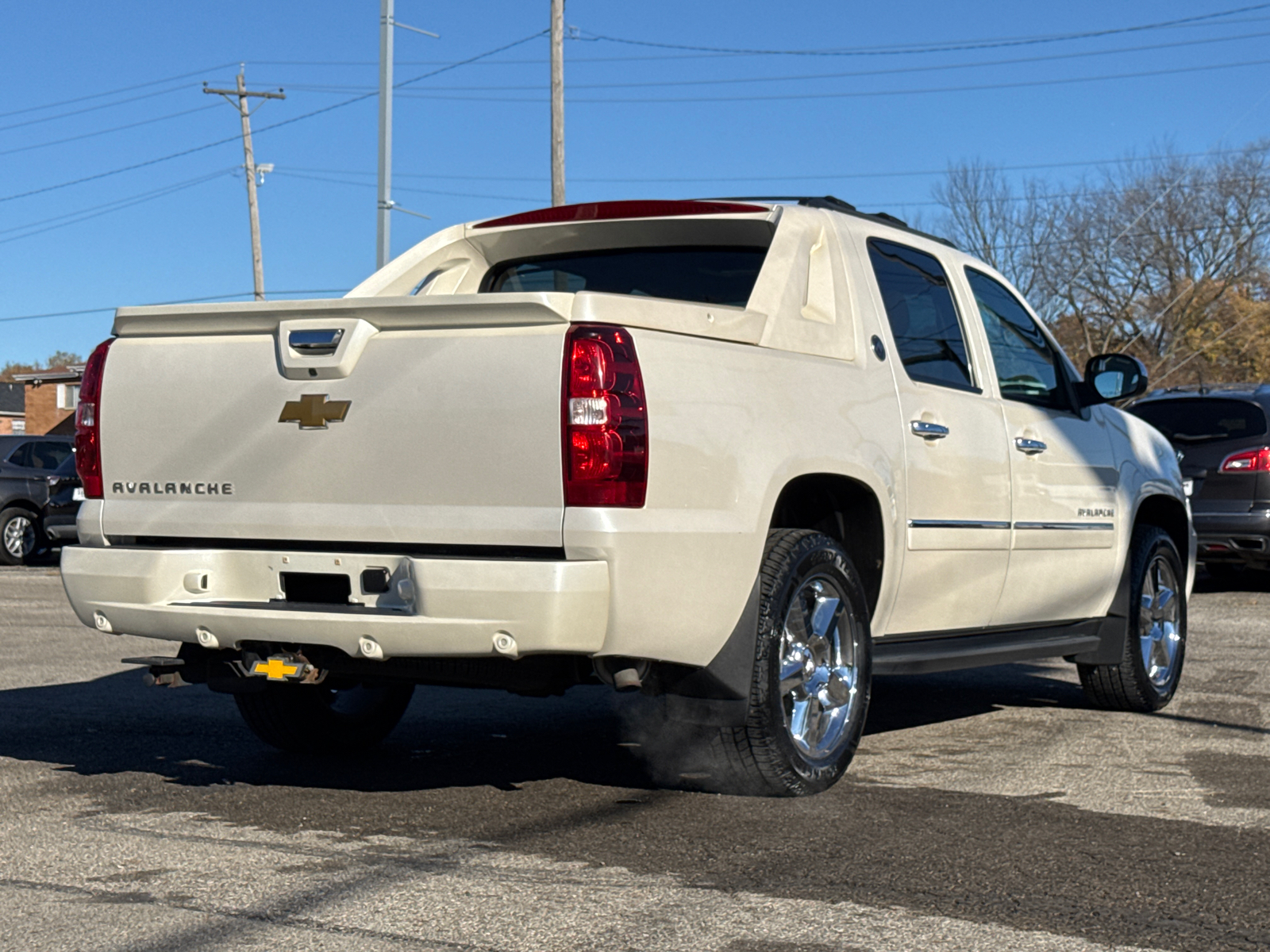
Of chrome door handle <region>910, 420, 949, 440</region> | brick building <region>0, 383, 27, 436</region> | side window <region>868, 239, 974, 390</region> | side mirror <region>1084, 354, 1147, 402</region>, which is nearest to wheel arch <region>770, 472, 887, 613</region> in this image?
chrome door handle <region>910, 420, 949, 440</region>

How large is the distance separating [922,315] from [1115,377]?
1448mm

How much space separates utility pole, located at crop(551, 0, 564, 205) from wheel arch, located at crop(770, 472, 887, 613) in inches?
738

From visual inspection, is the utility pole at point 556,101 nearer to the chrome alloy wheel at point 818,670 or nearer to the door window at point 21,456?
the door window at point 21,456

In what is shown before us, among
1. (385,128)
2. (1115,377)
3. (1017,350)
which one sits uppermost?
(385,128)

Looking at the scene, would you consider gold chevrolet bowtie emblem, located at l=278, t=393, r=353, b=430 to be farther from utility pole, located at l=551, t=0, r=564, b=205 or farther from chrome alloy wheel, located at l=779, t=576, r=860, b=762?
utility pole, located at l=551, t=0, r=564, b=205

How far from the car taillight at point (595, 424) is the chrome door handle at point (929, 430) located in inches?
65.9

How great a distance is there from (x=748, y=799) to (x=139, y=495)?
7.25 ft

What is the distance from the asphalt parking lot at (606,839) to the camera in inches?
146

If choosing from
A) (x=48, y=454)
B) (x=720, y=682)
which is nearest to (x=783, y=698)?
(x=720, y=682)

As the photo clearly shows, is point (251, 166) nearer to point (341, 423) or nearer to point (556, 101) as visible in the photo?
point (556, 101)

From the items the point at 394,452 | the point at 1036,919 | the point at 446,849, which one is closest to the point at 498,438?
the point at 394,452

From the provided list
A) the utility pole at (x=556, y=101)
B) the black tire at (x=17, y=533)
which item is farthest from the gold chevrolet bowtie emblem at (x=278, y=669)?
the utility pole at (x=556, y=101)

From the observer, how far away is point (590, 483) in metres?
4.32

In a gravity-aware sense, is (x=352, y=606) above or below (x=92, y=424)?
below
